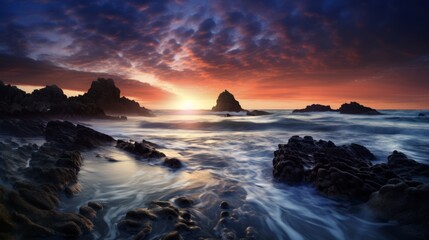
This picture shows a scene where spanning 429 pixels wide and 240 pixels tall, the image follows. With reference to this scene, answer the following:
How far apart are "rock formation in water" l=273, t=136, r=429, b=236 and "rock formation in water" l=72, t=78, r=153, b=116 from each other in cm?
4658

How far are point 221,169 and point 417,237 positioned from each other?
20.2 ft

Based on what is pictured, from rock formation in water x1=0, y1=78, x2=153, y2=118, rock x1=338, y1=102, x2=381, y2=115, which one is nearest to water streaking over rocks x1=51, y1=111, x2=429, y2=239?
rock formation in water x1=0, y1=78, x2=153, y2=118

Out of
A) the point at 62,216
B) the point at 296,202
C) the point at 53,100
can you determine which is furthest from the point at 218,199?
the point at 53,100

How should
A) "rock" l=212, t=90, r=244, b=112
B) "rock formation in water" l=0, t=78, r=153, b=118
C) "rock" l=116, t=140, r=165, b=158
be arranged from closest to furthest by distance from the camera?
1. "rock" l=116, t=140, r=165, b=158
2. "rock formation in water" l=0, t=78, r=153, b=118
3. "rock" l=212, t=90, r=244, b=112

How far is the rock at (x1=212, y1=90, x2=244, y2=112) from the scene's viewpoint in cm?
9031

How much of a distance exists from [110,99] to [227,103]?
155 ft

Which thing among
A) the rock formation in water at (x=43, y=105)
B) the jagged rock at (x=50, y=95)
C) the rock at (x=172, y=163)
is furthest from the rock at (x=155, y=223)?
the jagged rock at (x=50, y=95)

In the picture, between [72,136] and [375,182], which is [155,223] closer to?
[375,182]

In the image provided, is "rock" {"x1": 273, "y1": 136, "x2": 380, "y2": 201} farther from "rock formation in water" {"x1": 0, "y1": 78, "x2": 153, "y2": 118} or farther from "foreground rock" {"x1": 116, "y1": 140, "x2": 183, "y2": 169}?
"rock formation in water" {"x1": 0, "y1": 78, "x2": 153, "y2": 118}

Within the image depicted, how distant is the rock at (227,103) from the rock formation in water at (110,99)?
39.1 meters

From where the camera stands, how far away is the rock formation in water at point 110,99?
50.2 metres

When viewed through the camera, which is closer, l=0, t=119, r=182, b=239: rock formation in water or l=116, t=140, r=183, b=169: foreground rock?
l=0, t=119, r=182, b=239: rock formation in water

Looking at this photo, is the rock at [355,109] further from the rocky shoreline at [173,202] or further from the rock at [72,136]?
the rock at [72,136]

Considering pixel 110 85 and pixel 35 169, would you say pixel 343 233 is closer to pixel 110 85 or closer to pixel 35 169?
pixel 35 169
